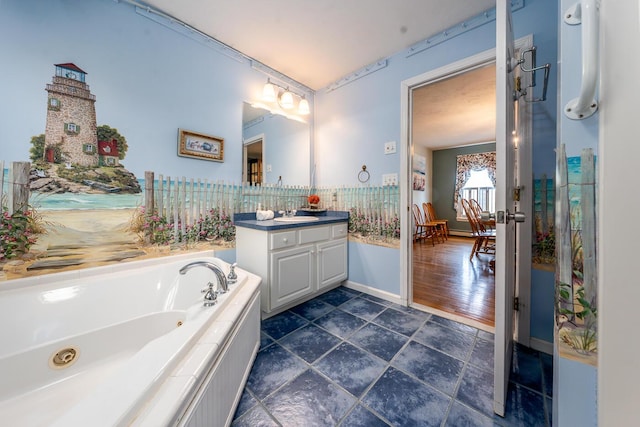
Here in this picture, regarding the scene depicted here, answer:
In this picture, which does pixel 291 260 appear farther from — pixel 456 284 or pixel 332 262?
pixel 456 284

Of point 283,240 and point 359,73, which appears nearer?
point 283,240

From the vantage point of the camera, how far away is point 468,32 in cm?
179

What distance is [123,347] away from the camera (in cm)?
119

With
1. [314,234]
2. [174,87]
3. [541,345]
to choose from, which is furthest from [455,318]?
[174,87]

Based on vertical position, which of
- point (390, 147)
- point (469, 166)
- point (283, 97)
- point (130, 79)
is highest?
point (283, 97)

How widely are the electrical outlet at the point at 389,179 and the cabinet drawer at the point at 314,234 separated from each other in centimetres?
74

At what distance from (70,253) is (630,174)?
241 cm

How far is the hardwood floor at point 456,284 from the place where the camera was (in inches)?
79.4

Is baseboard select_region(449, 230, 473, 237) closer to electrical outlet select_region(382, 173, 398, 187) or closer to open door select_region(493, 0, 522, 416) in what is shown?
electrical outlet select_region(382, 173, 398, 187)

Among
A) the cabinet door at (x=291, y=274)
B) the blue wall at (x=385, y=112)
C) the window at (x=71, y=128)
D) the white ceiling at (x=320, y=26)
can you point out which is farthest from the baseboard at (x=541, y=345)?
the window at (x=71, y=128)

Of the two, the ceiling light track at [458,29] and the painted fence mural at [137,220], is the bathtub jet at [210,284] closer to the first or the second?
the painted fence mural at [137,220]

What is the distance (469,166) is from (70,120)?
274 inches

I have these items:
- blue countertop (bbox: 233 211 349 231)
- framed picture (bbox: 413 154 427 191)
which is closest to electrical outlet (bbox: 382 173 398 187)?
blue countertop (bbox: 233 211 349 231)

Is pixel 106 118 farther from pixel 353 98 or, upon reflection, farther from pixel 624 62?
pixel 624 62
